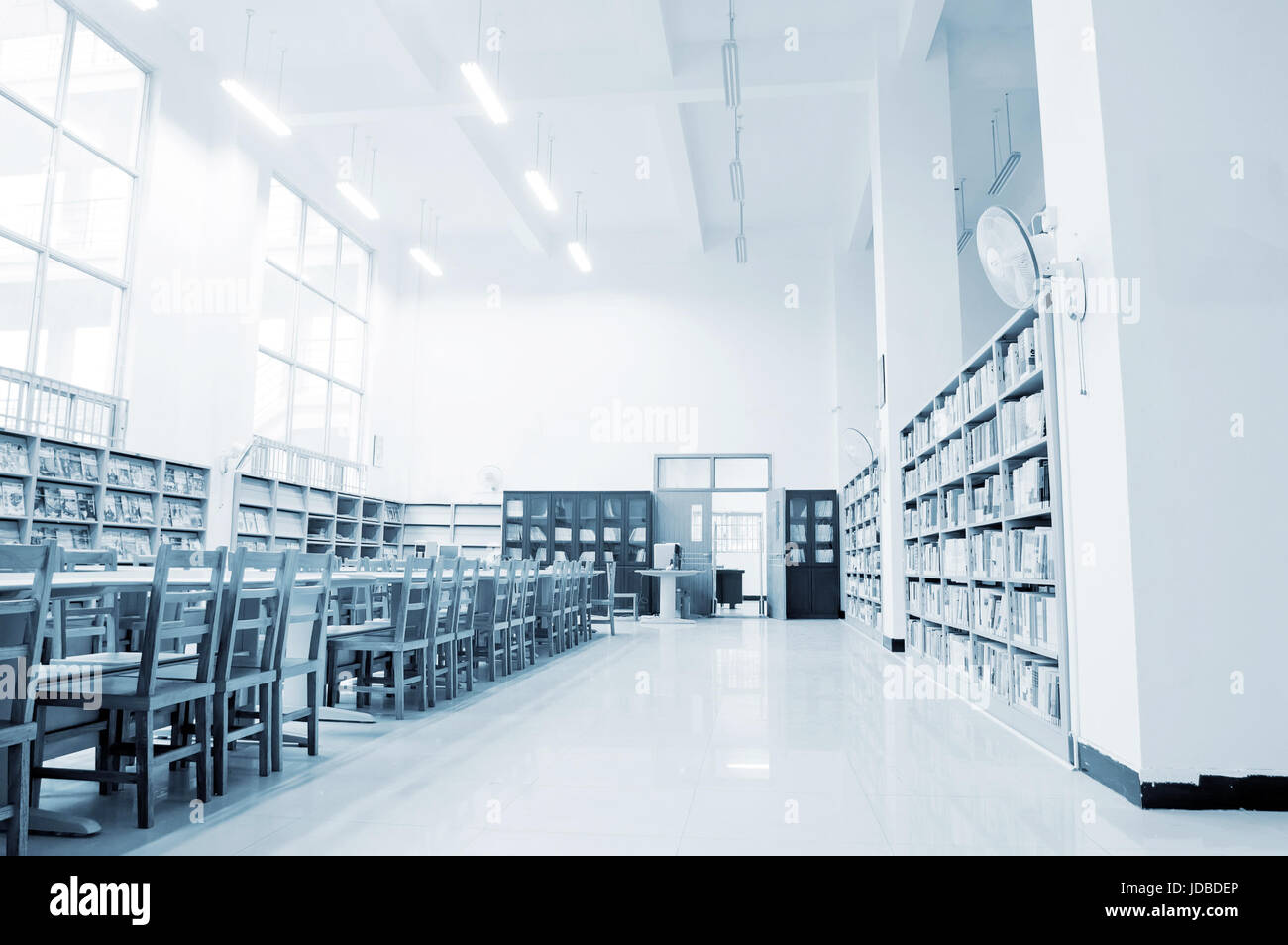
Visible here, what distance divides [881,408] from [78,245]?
735 cm

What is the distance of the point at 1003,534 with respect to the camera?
3725 millimetres

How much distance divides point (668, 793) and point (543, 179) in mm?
7515

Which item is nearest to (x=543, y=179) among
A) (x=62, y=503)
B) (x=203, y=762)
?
(x=62, y=503)

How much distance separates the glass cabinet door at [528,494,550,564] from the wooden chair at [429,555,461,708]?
23.0ft

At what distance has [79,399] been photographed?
21.7ft

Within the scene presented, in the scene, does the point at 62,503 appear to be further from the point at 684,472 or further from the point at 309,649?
the point at 684,472

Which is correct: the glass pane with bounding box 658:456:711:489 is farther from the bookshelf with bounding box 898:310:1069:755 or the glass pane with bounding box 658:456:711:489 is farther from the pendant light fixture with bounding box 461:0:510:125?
the bookshelf with bounding box 898:310:1069:755

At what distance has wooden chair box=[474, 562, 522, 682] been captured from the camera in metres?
5.04

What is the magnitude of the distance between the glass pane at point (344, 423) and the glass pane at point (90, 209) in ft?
12.4

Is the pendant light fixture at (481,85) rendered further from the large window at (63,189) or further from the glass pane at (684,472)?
the glass pane at (684,472)

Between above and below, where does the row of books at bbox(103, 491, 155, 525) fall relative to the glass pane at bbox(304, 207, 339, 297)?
below

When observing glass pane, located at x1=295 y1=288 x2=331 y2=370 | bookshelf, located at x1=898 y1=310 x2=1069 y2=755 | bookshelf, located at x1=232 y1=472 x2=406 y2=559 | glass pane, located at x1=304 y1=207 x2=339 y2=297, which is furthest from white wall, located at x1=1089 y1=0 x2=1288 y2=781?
glass pane, located at x1=304 y1=207 x2=339 y2=297

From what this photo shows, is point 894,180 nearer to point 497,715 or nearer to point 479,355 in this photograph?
point 497,715

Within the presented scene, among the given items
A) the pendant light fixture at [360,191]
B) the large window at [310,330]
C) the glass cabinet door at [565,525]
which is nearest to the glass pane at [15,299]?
the pendant light fixture at [360,191]
